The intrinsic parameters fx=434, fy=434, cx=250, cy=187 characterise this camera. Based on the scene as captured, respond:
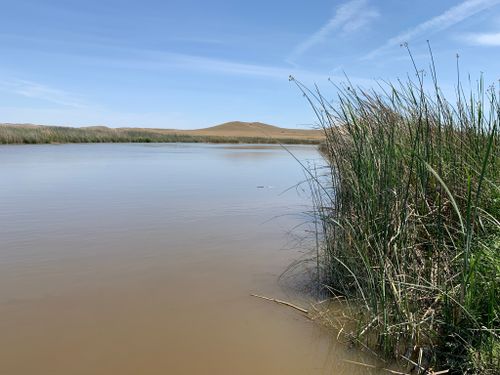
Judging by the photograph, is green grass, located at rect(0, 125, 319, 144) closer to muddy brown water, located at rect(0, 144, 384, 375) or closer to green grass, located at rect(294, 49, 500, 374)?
muddy brown water, located at rect(0, 144, 384, 375)

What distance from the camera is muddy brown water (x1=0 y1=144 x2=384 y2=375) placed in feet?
7.52

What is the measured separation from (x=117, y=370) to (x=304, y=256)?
7.37 ft

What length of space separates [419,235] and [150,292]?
188 cm

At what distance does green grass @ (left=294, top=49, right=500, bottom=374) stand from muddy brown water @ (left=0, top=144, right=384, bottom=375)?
33 centimetres

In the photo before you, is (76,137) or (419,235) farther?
(76,137)

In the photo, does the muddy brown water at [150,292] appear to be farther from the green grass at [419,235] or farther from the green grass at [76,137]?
the green grass at [76,137]

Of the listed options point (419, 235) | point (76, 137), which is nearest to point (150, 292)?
point (419, 235)

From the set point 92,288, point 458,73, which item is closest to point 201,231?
point 92,288

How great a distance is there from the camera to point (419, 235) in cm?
279

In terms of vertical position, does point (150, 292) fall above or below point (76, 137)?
below

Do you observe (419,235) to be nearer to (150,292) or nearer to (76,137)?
(150,292)

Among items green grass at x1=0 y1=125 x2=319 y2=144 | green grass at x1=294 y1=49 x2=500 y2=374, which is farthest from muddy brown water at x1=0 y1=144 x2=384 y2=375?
green grass at x1=0 y1=125 x2=319 y2=144

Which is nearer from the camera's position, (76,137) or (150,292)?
(150,292)

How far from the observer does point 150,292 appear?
3.11m
